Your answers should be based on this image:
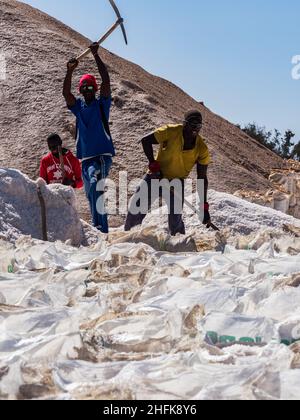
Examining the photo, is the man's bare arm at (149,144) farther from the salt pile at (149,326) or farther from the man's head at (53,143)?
the salt pile at (149,326)

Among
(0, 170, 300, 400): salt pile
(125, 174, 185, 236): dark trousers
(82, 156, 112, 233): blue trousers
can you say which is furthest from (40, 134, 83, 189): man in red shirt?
(0, 170, 300, 400): salt pile

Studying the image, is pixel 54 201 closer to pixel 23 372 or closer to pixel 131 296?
pixel 131 296

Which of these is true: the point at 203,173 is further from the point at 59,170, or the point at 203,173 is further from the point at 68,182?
the point at 59,170

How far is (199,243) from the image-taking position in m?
6.31

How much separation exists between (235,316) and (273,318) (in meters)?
0.21

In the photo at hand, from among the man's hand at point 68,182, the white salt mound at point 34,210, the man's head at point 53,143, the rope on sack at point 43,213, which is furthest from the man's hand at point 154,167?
the man's head at point 53,143

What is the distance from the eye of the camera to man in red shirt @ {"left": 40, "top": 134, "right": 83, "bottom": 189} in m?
8.08

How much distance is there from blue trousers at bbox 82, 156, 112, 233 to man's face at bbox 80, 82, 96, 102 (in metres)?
0.49

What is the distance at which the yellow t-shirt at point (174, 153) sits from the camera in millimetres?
7039

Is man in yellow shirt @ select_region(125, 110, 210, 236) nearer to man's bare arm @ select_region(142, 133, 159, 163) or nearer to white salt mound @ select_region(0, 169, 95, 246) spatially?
man's bare arm @ select_region(142, 133, 159, 163)

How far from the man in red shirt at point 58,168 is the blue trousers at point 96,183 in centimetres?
55

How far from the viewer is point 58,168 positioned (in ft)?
26.6

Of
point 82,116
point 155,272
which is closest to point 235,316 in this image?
point 155,272

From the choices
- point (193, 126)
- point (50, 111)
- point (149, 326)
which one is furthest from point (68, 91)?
point (50, 111)
